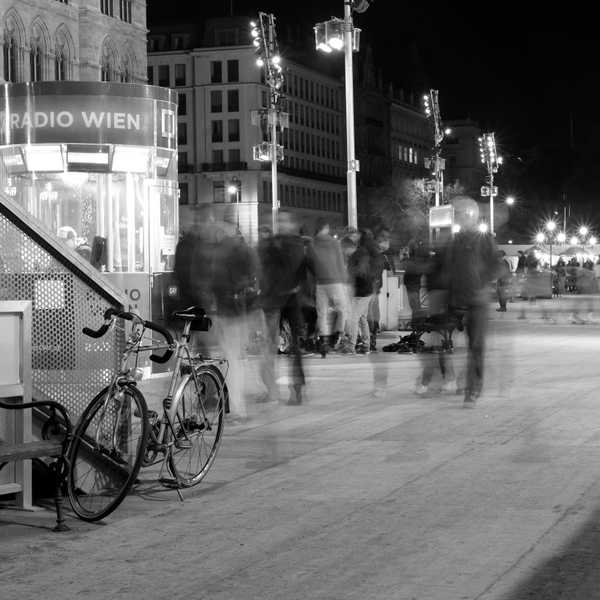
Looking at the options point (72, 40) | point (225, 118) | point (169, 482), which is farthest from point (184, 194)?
point (169, 482)

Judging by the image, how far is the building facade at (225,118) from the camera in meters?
114

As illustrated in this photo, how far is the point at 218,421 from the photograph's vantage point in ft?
31.2

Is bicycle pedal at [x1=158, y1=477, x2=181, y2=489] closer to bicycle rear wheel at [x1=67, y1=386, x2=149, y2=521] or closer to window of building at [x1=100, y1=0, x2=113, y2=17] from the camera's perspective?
bicycle rear wheel at [x1=67, y1=386, x2=149, y2=521]

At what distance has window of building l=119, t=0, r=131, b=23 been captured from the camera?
66.1m

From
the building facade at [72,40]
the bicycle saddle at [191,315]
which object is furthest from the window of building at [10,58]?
the bicycle saddle at [191,315]

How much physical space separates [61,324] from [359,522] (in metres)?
2.36

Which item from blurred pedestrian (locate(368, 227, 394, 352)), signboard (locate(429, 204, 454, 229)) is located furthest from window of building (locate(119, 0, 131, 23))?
blurred pedestrian (locate(368, 227, 394, 352))

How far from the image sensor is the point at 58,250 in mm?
8734

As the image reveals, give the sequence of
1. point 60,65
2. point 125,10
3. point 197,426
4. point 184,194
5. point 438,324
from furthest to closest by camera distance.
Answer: point 184,194, point 125,10, point 60,65, point 438,324, point 197,426

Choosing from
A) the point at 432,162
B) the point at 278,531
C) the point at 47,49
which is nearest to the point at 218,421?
the point at 278,531

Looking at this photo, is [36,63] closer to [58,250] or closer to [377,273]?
[377,273]

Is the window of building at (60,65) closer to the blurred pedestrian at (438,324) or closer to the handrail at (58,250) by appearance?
the blurred pedestrian at (438,324)

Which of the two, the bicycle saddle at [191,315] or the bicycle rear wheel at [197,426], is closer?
the bicycle rear wheel at [197,426]

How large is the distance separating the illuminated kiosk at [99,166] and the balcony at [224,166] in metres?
94.6
